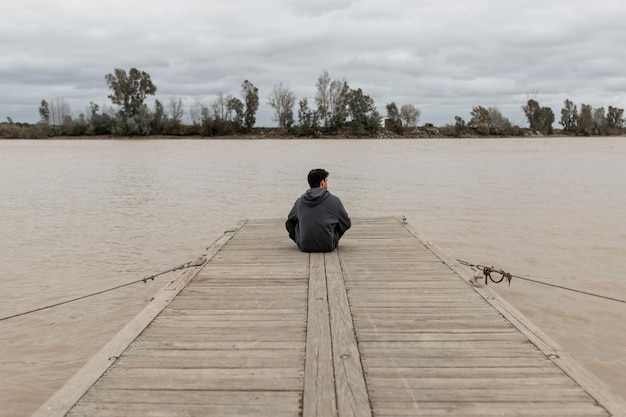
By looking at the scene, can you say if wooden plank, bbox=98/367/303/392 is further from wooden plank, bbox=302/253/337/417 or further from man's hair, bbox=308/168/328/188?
man's hair, bbox=308/168/328/188

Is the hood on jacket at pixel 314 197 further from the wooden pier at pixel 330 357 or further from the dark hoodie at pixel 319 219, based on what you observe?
the wooden pier at pixel 330 357

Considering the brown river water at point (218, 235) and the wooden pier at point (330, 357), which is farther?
the brown river water at point (218, 235)

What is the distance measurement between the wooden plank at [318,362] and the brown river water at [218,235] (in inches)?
→ 103

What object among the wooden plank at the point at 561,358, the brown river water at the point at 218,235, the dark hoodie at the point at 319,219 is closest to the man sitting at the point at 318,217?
the dark hoodie at the point at 319,219

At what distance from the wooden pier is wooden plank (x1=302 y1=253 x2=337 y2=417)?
0.01m

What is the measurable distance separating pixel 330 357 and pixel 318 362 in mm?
117

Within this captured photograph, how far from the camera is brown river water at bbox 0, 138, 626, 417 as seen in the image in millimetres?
5969

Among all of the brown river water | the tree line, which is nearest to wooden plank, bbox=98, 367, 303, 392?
the brown river water

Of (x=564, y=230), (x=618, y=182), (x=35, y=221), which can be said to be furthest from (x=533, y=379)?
(x=618, y=182)

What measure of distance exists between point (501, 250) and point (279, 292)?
6752mm

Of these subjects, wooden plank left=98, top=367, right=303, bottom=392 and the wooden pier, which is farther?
wooden plank left=98, top=367, right=303, bottom=392

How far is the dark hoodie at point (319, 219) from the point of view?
683 centimetres

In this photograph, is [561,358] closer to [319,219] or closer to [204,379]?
[204,379]

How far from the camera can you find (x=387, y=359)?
3.61 meters
